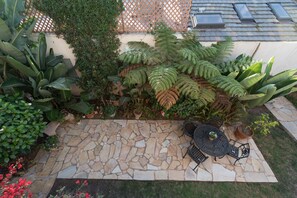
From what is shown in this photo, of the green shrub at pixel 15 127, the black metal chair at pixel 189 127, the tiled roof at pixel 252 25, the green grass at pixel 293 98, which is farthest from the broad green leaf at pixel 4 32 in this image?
the green grass at pixel 293 98

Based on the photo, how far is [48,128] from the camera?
189 inches

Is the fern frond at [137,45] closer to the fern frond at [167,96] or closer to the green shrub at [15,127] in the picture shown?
the fern frond at [167,96]

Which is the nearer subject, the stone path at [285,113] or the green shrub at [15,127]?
the green shrub at [15,127]

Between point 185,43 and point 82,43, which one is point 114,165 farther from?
point 185,43

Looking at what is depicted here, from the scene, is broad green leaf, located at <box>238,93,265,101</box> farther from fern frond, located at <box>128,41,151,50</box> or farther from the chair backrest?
fern frond, located at <box>128,41,151,50</box>

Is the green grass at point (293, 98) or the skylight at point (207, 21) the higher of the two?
the skylight at point (207, 21)

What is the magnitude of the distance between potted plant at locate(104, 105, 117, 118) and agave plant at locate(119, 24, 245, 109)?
1025 mm

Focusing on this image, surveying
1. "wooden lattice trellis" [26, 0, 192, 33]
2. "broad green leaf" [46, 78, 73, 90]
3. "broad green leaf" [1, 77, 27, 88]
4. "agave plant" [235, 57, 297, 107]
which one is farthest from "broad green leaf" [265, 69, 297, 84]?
"broad green leaf" [1, 77, 27, 88]

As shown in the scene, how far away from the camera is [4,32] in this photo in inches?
155

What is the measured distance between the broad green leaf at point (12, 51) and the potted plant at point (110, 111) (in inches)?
83.5

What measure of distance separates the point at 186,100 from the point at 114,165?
2.28 m

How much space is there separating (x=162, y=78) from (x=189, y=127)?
1.60m

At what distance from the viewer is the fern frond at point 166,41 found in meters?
4.36

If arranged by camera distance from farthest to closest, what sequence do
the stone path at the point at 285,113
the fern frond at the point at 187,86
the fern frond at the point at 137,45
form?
the stone path at the point at 285,113
the fern frond at the point at 137,45
the fern frond at the point at 187,86
